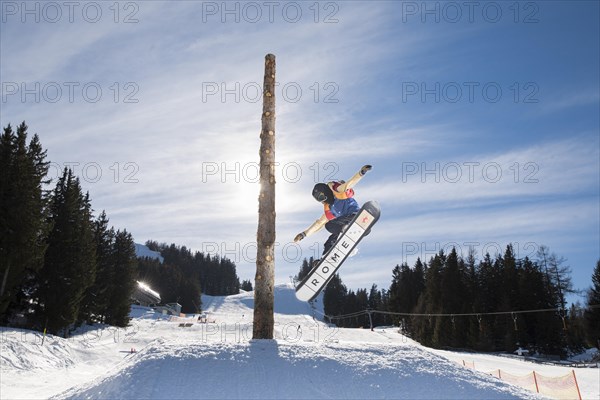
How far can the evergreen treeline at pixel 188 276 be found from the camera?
101m

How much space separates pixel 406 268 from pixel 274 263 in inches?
2947

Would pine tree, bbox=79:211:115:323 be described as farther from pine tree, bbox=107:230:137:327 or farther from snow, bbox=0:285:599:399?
snow, bbox=0:285:599:399

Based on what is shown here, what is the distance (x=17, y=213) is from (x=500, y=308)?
55293 mm

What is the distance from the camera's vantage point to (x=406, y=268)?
268ft

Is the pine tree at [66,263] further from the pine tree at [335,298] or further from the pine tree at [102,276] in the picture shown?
the pine tree at [335,298]

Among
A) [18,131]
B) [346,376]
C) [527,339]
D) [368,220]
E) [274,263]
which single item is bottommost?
[527,339]

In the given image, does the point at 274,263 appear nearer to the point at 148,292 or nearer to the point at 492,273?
the point at 492,273

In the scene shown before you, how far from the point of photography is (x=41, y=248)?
26.1 metres

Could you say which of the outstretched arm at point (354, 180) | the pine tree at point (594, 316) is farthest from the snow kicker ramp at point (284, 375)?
the pine tree at point (594, 316)

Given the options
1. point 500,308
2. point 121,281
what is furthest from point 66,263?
point 500,308

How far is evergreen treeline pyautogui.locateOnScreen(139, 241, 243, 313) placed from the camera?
330 ft

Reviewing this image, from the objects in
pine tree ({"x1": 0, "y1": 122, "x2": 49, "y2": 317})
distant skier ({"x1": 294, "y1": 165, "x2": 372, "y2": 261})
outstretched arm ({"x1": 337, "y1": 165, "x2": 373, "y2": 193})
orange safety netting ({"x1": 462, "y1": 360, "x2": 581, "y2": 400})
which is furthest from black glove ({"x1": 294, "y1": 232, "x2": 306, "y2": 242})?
pine tree ({"x1": 0, "y1": 122, "x2": 49, "y2": 317})

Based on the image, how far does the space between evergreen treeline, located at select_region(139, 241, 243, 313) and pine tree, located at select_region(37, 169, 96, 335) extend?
63.8 meters

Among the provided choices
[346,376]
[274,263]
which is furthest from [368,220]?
[346,376]
